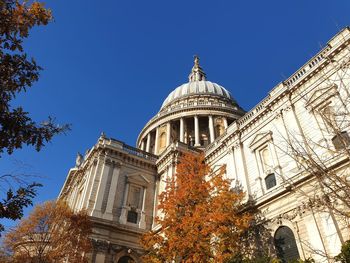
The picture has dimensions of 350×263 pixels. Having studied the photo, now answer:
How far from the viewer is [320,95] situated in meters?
17.3

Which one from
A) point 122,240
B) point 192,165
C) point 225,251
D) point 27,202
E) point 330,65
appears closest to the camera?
point 27,202

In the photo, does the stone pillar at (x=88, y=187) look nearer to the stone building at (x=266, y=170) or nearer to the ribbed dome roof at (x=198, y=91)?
the stone building at (x=266, y=170)

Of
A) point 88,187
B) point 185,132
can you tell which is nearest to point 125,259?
point 88,187

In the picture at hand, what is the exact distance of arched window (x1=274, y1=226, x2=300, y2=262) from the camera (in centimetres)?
1534

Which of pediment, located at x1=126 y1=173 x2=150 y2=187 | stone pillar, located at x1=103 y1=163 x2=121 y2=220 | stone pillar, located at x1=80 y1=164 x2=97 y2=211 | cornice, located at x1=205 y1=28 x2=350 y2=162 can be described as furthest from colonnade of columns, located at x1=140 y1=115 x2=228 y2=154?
stone pillar, located at x1=80 y1=164 x2=97 y2=211

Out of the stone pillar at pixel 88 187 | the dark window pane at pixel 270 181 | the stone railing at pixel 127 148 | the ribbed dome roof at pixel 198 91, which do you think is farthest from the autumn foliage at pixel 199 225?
the ribbed dome roof at pixel 198 91

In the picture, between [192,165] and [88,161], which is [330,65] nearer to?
[192,165]

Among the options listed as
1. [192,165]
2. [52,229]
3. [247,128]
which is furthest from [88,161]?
[247,128]

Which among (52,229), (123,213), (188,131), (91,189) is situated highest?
(188,131)

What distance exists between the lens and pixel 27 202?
20.2 ft

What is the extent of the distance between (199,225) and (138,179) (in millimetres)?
11947

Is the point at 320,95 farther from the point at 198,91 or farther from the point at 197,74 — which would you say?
the point at 197,74

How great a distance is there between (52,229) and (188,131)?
2560 centimetres

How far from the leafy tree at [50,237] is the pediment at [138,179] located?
6.43 m
